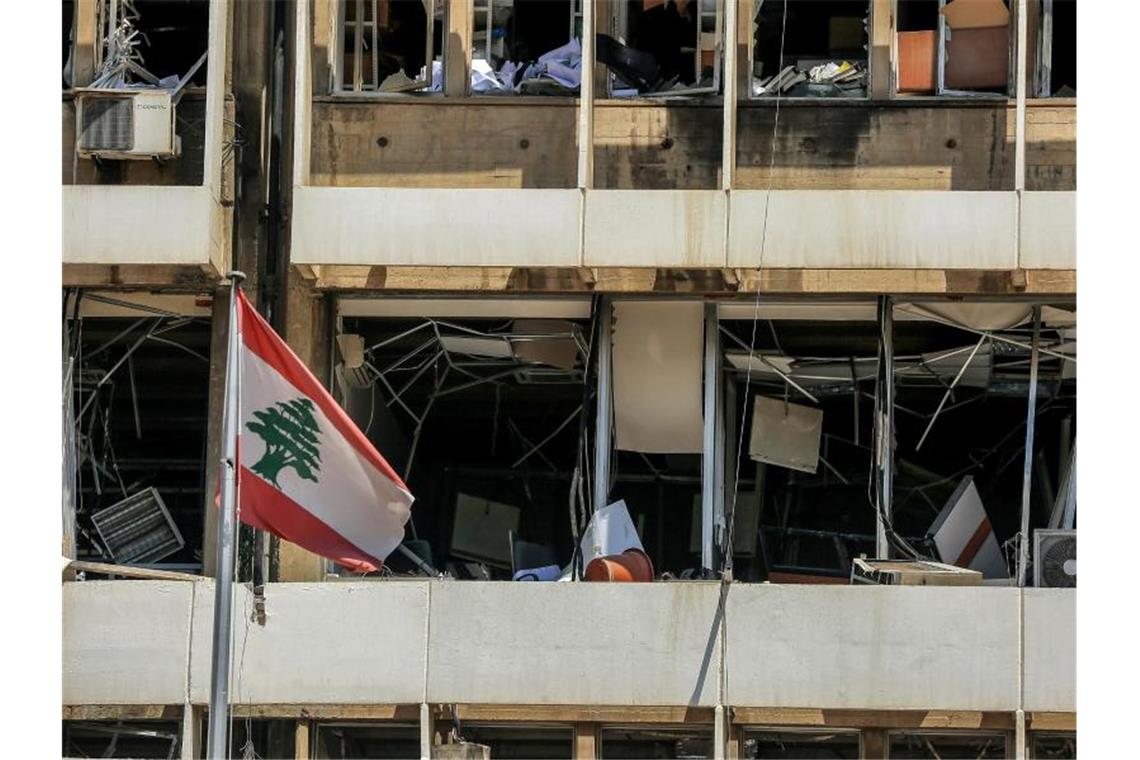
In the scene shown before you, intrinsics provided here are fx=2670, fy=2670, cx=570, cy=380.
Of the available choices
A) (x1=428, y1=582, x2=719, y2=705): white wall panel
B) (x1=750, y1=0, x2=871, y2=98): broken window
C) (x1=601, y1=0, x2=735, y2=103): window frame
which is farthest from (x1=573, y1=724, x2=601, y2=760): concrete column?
(x1=750, y1=0, x2=871, y2=98): broken window

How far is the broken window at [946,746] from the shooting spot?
20156 mm

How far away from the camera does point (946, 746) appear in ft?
66.5

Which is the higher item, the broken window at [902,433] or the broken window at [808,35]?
the broken window at [808,35]

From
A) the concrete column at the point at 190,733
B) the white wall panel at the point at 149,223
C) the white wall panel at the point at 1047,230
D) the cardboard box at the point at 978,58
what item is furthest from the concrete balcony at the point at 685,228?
the concrete column at the point at 190,733

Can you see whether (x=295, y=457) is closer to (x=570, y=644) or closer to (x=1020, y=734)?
(x=570, y=644)

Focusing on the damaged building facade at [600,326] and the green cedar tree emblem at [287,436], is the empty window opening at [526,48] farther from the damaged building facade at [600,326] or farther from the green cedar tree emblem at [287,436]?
the green cedar tree emblem at [287,436]

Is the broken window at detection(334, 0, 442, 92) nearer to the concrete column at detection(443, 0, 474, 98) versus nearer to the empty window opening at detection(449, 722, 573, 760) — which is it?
the concrete column at detection(443, 0, 474, 98)

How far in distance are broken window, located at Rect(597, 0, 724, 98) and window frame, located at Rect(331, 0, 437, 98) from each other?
A: 1378 millimetres

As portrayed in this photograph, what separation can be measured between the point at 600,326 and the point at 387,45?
2972 mm

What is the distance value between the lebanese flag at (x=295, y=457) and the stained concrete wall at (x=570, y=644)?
1.64 m

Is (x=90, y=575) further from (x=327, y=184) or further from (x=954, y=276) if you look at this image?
(x=954, y=276)

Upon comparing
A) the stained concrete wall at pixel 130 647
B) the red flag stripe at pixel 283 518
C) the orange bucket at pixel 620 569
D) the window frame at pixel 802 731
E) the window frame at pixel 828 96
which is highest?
the window frame at pixel 828 96

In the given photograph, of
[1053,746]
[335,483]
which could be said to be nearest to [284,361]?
[335,483]

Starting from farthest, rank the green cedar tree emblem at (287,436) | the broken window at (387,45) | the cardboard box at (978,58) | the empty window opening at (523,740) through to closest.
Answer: the broken window at (387,45) < the cardboard box at (978,58) < the empty window opening at (523,740) < the green cedar tree emblem at (287,436)
